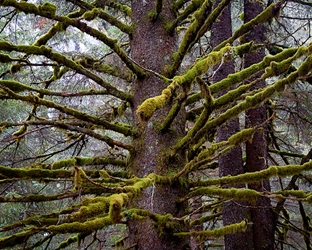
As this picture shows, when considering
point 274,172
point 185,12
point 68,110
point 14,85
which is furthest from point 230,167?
point 14,85

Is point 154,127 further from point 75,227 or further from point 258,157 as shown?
point 258,157

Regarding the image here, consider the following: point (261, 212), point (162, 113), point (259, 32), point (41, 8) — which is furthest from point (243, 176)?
point (259, 32)

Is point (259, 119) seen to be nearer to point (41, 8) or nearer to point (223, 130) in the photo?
point (223, 130)

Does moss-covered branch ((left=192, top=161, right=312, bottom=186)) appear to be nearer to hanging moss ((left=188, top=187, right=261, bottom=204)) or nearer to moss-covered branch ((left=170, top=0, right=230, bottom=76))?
hanging moss ((left=188, top=187, right=261, bottom=204))

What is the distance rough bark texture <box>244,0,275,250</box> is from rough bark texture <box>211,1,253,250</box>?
12cm

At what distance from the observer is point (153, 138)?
10.3ft

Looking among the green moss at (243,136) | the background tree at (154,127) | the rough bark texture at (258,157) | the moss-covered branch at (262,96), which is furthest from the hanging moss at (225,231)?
the rough bark texture at (258,157)

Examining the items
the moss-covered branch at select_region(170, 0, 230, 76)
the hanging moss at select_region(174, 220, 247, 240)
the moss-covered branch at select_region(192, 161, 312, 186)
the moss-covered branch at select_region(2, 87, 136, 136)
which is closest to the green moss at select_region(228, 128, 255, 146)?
the moss-covered branch at select_region(192, 161, 312, 186)

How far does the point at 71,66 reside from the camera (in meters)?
2.71

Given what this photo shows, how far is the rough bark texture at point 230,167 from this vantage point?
199 inches

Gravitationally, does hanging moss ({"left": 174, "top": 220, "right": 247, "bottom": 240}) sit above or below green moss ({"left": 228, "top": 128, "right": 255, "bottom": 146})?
below

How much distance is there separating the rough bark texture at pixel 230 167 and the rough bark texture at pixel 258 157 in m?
0.12

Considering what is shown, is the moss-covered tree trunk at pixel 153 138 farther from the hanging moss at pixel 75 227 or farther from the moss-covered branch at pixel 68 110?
the hanging moss at pixel 75 227

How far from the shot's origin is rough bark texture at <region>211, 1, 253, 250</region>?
506 cm
